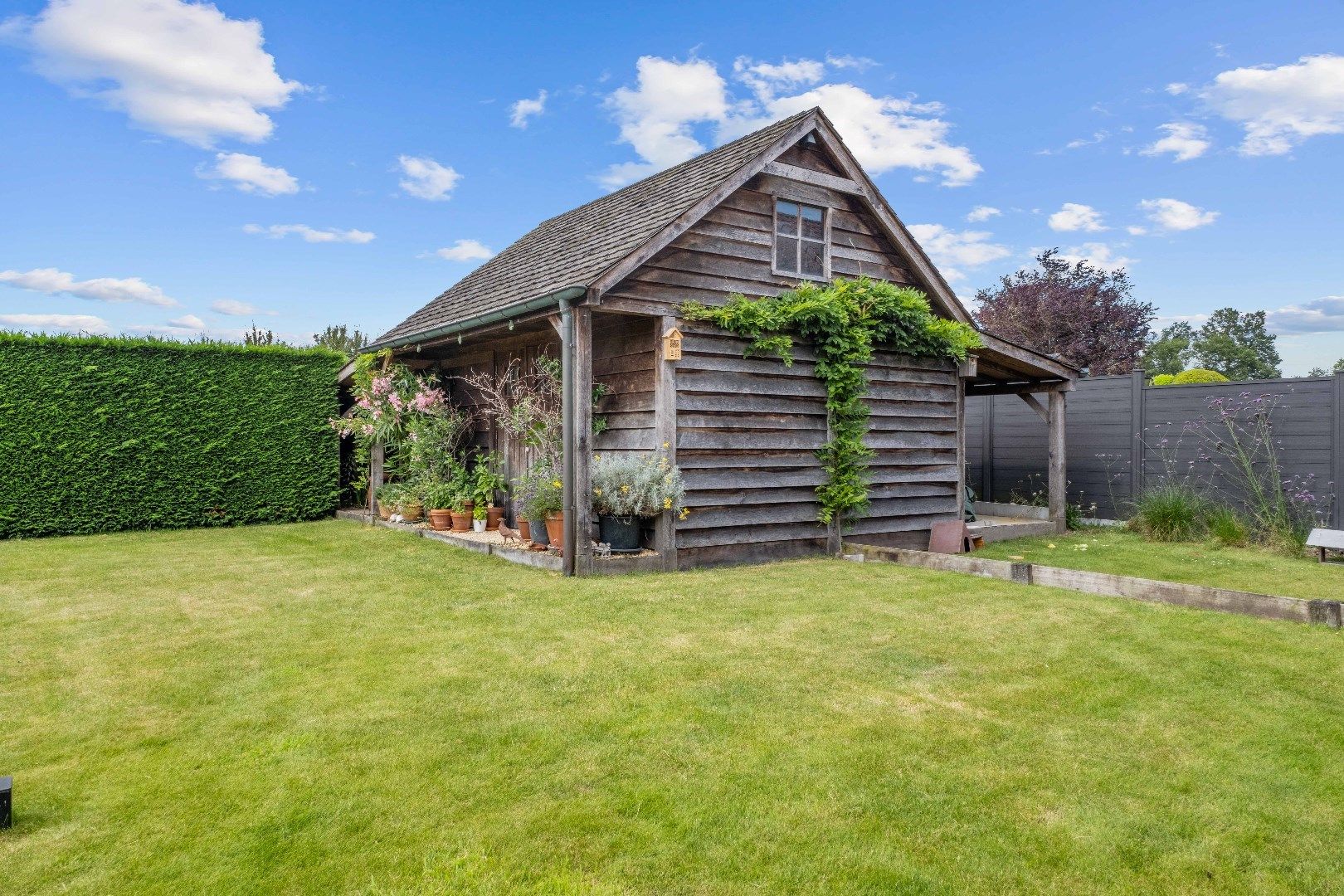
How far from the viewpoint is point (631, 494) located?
7371 millimetres

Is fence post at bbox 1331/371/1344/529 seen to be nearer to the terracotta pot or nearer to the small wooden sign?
the small wooden sign

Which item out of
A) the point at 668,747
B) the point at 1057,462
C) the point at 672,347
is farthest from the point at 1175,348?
the point at 668,747

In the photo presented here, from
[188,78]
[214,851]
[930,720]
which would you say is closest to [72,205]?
[188,78]

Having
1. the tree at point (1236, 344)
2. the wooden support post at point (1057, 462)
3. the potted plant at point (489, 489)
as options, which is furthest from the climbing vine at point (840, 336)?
the tree at point (1236, 344)

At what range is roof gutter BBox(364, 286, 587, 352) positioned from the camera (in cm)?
723

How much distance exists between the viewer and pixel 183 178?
12.9 meters

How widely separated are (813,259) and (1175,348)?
138 ft

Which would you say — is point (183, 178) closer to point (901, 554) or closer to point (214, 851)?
point (901, 554)

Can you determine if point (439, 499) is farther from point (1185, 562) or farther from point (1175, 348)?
point (1175, 348)

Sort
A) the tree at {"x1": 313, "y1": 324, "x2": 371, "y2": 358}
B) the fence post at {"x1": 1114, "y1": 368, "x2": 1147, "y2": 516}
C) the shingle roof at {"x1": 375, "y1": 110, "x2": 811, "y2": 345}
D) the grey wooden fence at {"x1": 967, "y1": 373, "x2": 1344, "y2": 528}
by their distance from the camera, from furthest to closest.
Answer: the tree at {"x1": 313, "y1": 324, "x2": 371, "y2": 358}
the fence post at {"x1": 1114, "y1": 368, "x2": 1147, "y2": 516}
the grey wooden fence at {"x1": 967, "y1": 373, "x2": 1344, "y2": 528}
the shingle roof at {"x1": 375, "y1": 110, "x2": 811, "y2": 345}

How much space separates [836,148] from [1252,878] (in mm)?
8407

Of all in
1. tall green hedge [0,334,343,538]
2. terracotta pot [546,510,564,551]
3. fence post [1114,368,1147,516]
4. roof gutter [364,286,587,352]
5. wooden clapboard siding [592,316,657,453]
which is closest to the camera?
roof gutter [364,286,587,352]

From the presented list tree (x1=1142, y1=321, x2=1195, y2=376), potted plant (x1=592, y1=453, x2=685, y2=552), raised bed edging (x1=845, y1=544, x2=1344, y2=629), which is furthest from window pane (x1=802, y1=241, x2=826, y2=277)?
tree (x1=1142, y1=321, x2=1195, y2=376)

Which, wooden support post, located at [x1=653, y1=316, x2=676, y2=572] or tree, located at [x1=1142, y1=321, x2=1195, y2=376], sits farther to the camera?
tree, located at [x1=1142, y1=321, x2=1195, y2=376]
